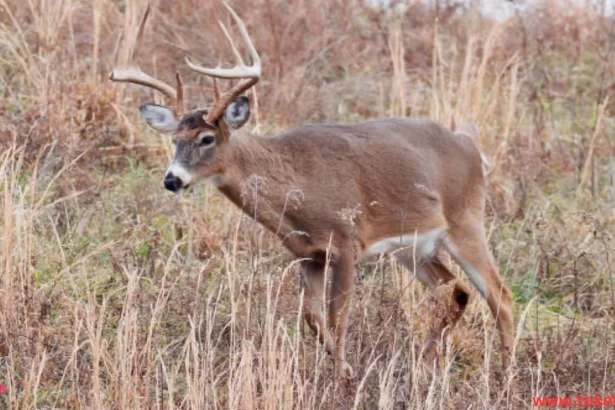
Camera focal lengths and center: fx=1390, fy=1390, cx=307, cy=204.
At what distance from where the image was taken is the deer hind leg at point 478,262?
7738 mm

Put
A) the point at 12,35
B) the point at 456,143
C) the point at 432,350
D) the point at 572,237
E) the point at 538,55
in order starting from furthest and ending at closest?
the point at 538,55 < the point at 12,35 < the point at 572,237 < the point at 456,143 < the point at 432,350

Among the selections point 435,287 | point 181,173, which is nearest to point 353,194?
point 435,287

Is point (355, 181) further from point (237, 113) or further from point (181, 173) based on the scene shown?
point (181, 173)

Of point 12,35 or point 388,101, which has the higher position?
point 12,35

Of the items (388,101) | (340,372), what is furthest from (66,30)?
(340,372)

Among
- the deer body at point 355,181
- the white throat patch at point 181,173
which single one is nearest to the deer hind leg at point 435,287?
the deer body at point 355,181

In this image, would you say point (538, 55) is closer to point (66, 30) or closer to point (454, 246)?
point (66, 30)

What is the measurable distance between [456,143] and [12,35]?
13.3ft

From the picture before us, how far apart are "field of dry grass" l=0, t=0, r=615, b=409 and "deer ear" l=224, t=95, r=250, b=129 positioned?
673 millimetres

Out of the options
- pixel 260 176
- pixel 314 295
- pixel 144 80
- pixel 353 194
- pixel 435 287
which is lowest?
pixel 435 287

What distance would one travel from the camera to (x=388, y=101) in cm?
1146

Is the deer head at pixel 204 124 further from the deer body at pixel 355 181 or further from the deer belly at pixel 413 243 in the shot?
the deer belly at pixel 413 243

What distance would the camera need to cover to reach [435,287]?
297 inches

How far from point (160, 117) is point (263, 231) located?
1351 millimetres
